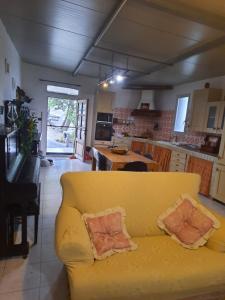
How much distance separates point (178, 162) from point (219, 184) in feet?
3.96

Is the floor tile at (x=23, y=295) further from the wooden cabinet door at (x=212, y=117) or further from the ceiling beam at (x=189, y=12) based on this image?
the wooden cabinet door at (x=212, y=117)

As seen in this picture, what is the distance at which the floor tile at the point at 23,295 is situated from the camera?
158 cm

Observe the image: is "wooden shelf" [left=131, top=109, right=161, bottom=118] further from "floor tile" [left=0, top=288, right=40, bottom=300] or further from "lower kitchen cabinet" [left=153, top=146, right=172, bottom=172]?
"floor tile" [left=0, top=288, right=40, bottom=300]

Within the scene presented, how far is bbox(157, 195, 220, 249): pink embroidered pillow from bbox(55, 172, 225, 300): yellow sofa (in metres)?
0.05

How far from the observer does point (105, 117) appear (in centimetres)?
637

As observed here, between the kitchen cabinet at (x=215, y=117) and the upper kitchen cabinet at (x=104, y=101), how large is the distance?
2854 millimetres

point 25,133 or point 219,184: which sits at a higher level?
point 25,133

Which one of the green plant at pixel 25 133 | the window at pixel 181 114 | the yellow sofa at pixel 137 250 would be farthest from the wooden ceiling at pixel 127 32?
the yellow sofa at pixel 137 250

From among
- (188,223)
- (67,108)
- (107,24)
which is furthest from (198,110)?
(67,108)

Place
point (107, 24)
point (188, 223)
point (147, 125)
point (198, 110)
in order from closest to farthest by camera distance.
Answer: point (188, 223)
point (107, 24)
point (198, 110)
point (147, 125)

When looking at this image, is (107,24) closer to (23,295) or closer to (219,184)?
(23,295)

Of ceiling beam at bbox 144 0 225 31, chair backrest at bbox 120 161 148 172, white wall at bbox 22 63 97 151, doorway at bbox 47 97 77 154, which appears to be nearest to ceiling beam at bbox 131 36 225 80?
ceiling beam at bbox 144 0 225 31

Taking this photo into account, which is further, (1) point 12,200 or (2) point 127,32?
(2) point 127,32

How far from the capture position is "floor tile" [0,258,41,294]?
168 cm
